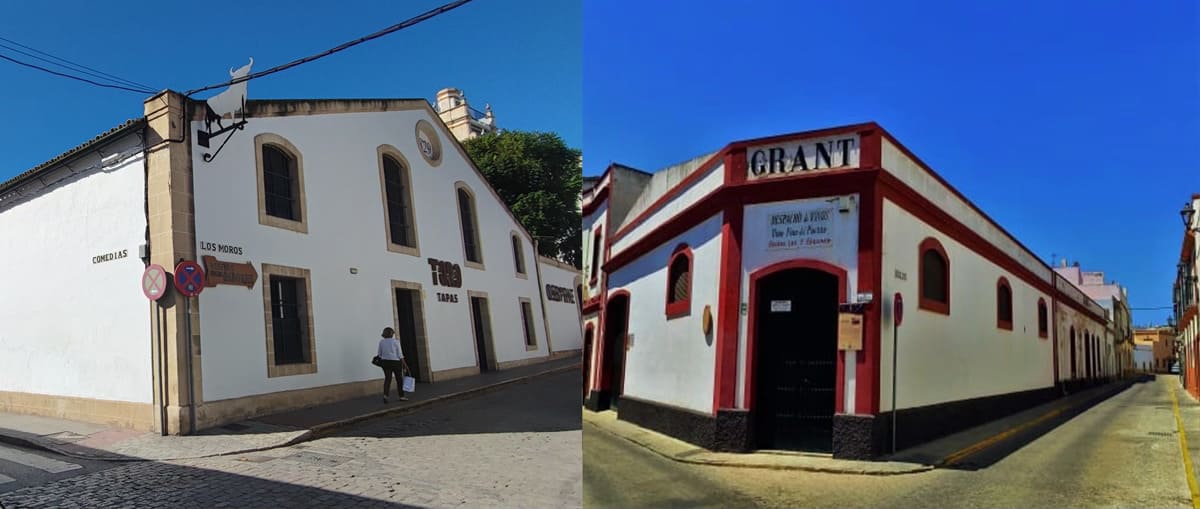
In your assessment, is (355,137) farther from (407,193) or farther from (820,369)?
(820,369)

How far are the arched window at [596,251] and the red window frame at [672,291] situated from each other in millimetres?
675

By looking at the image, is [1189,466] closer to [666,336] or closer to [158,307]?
[666,336]

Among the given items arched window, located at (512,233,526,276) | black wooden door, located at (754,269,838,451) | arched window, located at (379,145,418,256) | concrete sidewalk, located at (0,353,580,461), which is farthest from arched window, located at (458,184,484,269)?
black wooden door, located at (754,269,838,451)

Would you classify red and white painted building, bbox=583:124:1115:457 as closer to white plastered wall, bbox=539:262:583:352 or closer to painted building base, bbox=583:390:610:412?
painted building base, bbox=583:390:610:412

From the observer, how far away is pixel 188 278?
10086mm

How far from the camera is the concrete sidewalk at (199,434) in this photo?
29.0 ft

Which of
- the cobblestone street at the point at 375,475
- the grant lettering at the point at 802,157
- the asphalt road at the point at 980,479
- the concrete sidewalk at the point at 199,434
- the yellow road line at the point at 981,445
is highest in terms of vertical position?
the grant lettering at the point at 802,157

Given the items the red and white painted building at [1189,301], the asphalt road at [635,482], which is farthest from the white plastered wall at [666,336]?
the red and white painted building at [1189,301]

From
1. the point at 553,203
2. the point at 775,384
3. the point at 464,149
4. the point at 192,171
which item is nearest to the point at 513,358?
the point at 553,203

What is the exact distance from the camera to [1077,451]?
3744mm

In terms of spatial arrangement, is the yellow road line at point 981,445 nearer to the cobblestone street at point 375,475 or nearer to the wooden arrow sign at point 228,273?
the cobblestone street at point 375,475

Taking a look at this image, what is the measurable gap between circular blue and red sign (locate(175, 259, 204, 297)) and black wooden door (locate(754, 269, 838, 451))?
808 centimetres

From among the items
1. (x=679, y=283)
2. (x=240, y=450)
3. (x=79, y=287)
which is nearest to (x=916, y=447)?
(x=679, y=283)

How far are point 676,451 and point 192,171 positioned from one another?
951cm
